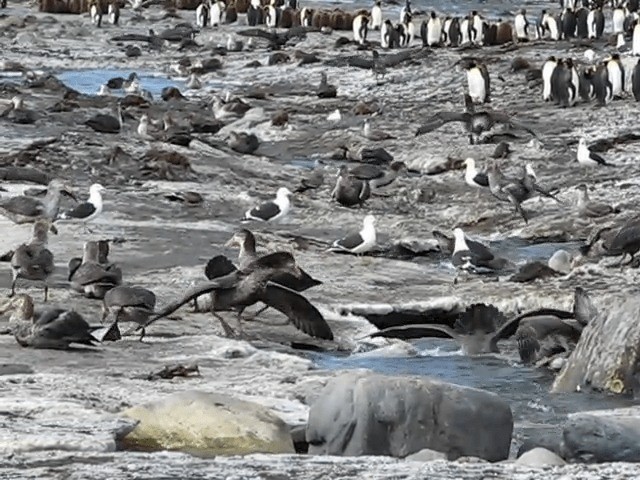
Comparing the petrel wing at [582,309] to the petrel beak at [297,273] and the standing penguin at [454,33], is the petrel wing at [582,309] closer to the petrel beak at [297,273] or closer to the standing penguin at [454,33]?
the petrel beak at [297,273]

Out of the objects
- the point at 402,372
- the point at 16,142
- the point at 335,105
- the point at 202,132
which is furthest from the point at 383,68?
the point at 402,372

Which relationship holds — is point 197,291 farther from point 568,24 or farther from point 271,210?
point 568,24

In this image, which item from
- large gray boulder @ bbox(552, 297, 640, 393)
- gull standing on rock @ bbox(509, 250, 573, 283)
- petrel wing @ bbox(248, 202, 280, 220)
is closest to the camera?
large gray boulder @ bbox(552, 297, 640, 393)

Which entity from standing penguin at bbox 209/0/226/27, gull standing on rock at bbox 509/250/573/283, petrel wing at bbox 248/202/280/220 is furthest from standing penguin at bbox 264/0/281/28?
gull standing on rock at bbox 509/250/573/283

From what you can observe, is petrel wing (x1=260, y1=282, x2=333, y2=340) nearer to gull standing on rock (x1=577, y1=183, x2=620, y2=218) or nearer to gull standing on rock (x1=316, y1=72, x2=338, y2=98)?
gull standing on rock (x1=577, y1=183, x2=620, y2=218)

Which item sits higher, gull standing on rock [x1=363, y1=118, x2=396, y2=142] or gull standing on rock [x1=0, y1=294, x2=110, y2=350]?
gull standing on rock [x1=0, y1=294, x2=110, y2=350]

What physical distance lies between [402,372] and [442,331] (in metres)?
1.07

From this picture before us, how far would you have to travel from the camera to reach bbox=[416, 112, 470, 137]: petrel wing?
2184 centimetres

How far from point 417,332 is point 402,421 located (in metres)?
3.97

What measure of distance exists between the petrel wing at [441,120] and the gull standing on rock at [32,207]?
9826mm

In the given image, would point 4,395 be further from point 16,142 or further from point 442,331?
point 16,142

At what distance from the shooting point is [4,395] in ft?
21.9

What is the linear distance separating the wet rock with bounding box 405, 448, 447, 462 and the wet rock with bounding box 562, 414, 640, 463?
1.62ft

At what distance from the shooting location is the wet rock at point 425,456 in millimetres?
5719
